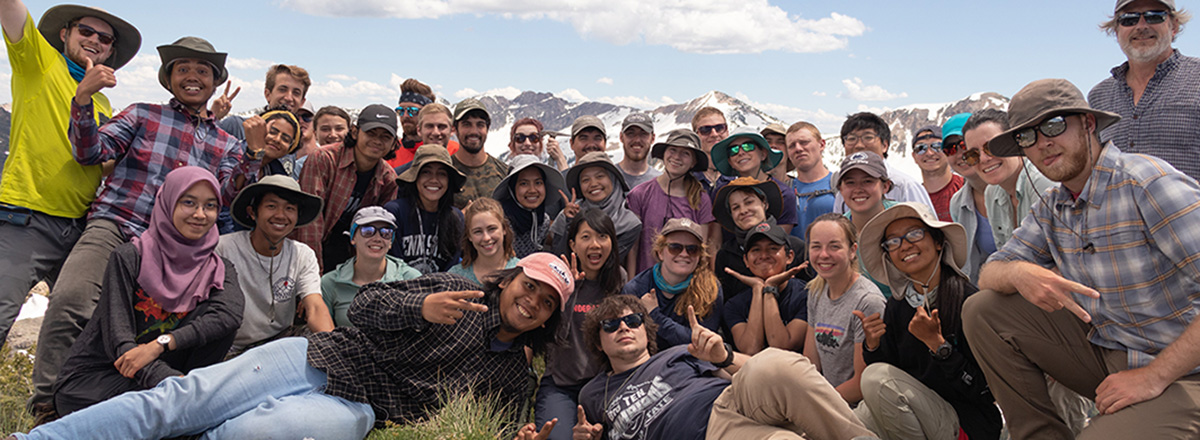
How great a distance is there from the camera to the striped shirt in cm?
630

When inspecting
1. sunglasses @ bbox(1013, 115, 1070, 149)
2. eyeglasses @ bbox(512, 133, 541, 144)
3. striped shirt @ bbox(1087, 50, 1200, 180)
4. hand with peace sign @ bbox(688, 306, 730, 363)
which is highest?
striped shirt @ bbox(1087, 50, 1200, 180)

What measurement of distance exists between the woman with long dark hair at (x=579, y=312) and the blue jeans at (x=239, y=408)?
1.61 metres

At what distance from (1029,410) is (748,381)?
1946 mm

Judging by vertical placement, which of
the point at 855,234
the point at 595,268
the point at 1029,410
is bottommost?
the point at 1029,410

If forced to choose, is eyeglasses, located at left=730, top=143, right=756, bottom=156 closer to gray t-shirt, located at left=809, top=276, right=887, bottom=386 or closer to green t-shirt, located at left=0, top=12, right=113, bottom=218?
gray t-shirt, located at left=809, top=276, right=887, bottom=386

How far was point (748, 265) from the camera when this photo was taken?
6.58 meters

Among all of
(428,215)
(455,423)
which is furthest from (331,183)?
(455,423)

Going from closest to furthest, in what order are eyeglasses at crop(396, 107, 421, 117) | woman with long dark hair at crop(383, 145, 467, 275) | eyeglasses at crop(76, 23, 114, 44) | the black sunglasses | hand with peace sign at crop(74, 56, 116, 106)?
1. hand with peace sign at crop(74, 56, 116, 106)
2. eyeglasses at crop(76, 23, 114, 44)
3. the black sunglasses
4. woman with long dark hair at crop(383, 145, 467, 275)
5. eyeglasses at crop(396, 107, 421, 117)

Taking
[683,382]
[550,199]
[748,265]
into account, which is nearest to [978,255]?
[748,265]

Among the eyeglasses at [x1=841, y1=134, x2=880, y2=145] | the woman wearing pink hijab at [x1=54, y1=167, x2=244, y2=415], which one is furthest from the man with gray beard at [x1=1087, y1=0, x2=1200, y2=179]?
the woman wearing pink hijab at [x1=54, y1=167, x2=244, y2=415]

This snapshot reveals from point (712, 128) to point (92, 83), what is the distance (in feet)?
22.1

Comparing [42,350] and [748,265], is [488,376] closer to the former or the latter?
[748,265]

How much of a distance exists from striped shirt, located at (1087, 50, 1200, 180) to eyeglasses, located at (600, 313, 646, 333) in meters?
4.62

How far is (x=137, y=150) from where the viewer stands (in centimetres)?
620
